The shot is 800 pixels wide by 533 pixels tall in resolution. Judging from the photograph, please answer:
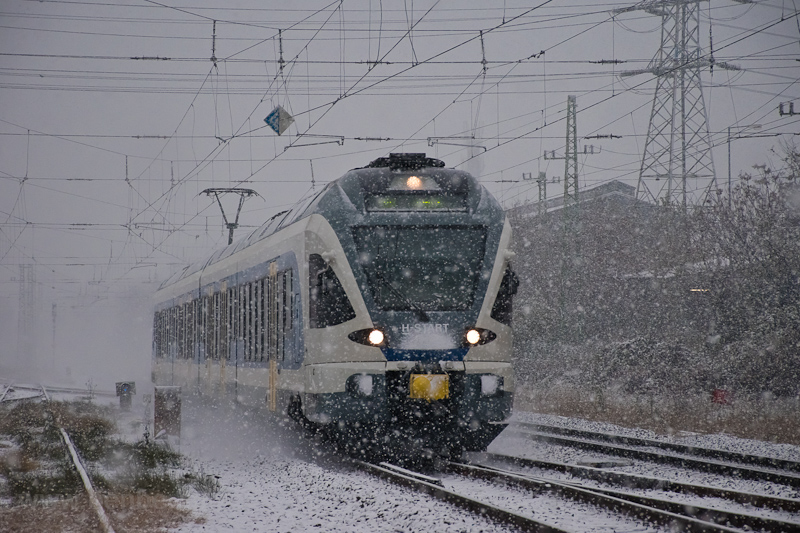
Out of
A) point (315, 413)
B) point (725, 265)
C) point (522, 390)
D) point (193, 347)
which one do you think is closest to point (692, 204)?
point (725, 265)

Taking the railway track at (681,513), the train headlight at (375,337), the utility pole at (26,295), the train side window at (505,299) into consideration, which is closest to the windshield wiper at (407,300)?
the train headlight at (375,337)

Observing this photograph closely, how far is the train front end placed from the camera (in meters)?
10.1

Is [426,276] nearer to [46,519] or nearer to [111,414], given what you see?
[46,519]

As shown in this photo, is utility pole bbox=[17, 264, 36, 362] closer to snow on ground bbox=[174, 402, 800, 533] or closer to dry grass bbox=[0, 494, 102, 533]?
snow on ground bbox=[174, 402, 800, 533]

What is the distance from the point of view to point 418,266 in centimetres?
1049

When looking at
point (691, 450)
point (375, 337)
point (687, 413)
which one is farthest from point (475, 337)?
point (687, 413)

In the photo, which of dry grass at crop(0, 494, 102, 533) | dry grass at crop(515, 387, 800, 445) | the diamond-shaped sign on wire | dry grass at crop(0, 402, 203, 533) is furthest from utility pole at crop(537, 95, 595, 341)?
dry grass at crop(0, 494, 102, 533)

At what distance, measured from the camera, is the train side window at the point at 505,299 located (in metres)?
10.7

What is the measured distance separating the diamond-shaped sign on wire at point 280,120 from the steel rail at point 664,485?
11.6 metres

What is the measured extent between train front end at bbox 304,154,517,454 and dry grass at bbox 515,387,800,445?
18.8 feet

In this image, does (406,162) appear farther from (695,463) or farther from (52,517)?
(52,517)

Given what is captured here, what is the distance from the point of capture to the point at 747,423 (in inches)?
614

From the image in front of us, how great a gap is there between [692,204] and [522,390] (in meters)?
7.82

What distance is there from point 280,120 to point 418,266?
1071 cm
